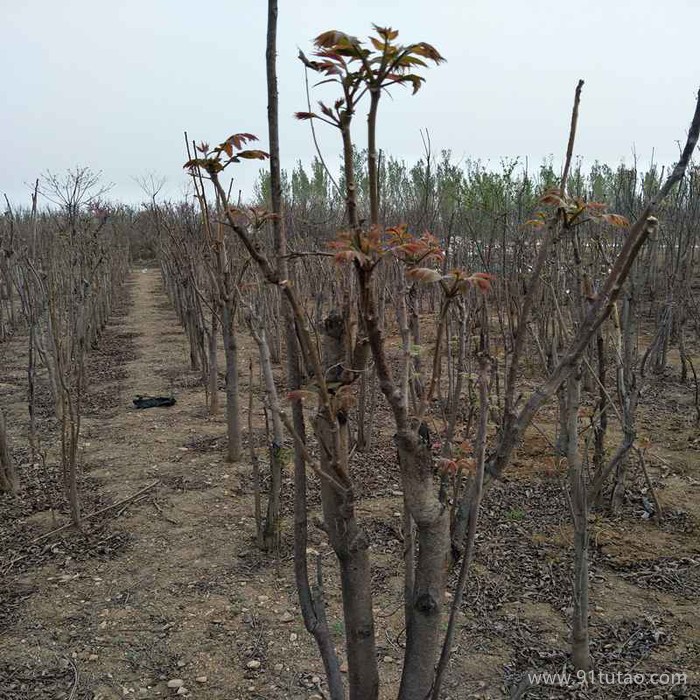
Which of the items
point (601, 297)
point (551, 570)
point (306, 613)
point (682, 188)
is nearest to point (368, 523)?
point (551, 570)

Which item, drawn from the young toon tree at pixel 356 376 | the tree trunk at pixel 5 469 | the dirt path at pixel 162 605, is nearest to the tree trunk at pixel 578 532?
the young toon tree at pixel 356 376

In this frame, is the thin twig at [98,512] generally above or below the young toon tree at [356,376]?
below

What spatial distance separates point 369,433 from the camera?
4.37 meters

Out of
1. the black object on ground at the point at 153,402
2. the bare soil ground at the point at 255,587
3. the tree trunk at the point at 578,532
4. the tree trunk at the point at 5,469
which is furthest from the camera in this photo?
the black object on ground at the point at 153,402

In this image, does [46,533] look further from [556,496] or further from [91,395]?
[91,395]

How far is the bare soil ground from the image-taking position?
2.25 meters

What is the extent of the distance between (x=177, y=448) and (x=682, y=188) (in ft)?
17.2

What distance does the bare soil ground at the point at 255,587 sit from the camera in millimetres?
2252

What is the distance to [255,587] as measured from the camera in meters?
2.85

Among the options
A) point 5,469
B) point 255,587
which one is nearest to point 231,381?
point 5,469

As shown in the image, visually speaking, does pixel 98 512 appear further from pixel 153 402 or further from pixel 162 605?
pixel 153 402

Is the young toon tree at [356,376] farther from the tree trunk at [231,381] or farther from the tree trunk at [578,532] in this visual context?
the tree trunk at [231,381]

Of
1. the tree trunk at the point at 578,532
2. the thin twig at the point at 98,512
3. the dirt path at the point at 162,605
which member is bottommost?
the dirt path at the point at 162,605

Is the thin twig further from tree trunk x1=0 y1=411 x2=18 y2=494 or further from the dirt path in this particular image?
tree trunk x1=0 y1=411 x2=18 y2=494
